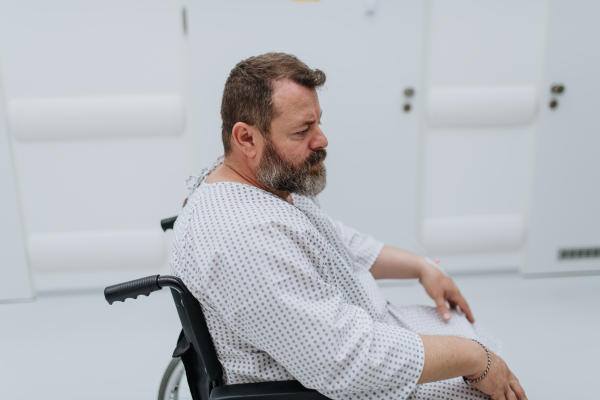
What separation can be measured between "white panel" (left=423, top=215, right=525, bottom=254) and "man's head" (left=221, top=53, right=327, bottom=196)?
61.8 inches

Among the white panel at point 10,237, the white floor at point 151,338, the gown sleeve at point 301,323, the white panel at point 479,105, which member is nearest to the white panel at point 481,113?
the white panel at point 479,105

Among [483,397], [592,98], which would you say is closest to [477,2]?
[592,98]

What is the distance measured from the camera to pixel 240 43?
206 cm

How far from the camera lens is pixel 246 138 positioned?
94cm

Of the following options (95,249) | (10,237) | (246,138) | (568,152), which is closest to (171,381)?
(246,138)

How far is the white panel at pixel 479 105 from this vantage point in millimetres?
2197

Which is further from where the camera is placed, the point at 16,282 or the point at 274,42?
the point at 16,282

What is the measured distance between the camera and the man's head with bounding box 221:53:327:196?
0.91 metres

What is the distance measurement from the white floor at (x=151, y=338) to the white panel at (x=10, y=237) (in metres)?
0.09

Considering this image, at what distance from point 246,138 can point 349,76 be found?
1.33 metres

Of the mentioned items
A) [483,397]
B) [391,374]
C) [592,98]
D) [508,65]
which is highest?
[508,65]

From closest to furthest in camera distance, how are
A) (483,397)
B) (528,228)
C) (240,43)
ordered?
(483,397) < (240,43) < (528,228)

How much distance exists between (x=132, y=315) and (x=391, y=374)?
1.75 m

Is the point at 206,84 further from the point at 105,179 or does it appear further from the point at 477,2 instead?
the point at 477,2
